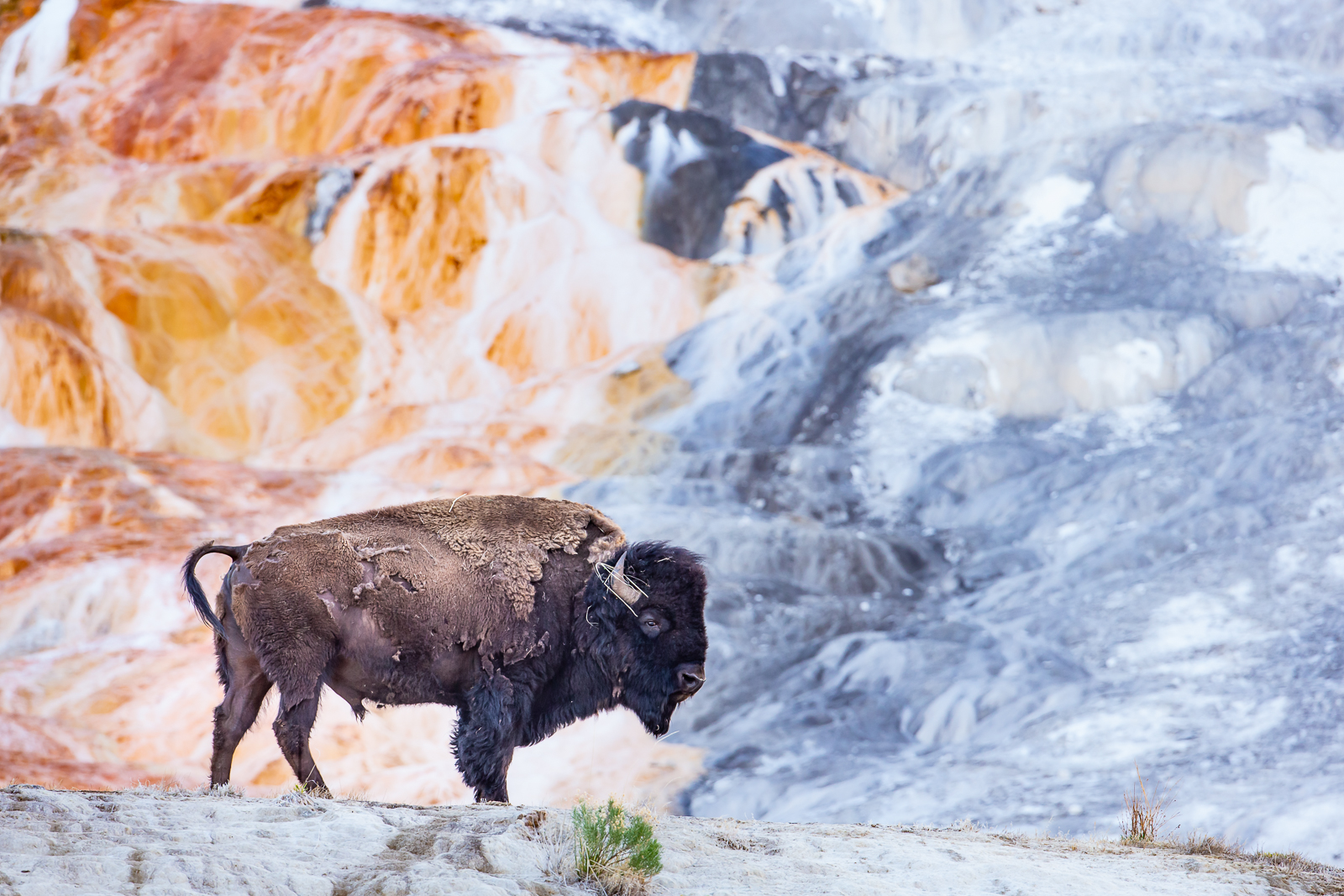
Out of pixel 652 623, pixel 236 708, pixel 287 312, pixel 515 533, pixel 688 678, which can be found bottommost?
pixel 287 312

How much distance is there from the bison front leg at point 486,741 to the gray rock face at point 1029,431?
5.88 meters

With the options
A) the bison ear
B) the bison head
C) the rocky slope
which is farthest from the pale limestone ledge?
the rocky slope

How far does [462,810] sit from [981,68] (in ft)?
57.7

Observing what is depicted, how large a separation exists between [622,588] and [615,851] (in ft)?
6.89

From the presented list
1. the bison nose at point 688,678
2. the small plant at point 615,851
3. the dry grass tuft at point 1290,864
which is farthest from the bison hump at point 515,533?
the dry grass tuft at point 1290,864

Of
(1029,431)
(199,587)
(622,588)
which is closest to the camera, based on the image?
(199,587)

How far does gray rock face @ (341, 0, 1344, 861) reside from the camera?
A: 38.2 ft

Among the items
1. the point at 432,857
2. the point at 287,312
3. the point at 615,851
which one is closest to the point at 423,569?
the point at 432,857

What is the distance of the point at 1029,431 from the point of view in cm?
1580

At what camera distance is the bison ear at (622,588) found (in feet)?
20.2

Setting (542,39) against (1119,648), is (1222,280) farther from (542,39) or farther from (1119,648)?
(542,39)

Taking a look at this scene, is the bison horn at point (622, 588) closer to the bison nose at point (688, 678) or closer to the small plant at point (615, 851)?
the bison nose at point (688, 678)

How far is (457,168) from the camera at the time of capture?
1814 cm

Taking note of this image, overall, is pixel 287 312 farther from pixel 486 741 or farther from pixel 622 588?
pixel 486 741
